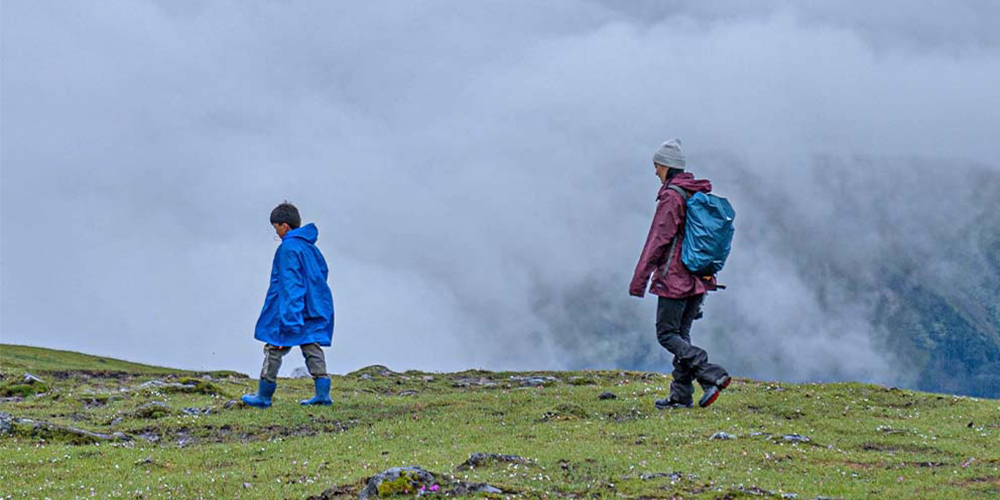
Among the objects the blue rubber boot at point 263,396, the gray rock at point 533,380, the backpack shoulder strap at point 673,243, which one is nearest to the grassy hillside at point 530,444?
the blue rubber boot at point 263,396

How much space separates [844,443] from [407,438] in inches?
305

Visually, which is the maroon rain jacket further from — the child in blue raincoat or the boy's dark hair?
the boy's dark hair

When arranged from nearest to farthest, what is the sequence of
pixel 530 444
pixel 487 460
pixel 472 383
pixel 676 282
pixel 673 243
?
pixel 487 460 → pixel 530 444 → pixel 676 282 → pixel 673 243 → pixel 472 383

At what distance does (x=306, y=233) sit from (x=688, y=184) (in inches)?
350

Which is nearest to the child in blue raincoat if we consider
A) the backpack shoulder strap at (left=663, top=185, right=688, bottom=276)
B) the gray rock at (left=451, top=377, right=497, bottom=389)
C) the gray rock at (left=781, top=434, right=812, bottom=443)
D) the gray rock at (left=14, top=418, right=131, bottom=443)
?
the gray rock at (left=14, top=418, right=131, bottom=443)

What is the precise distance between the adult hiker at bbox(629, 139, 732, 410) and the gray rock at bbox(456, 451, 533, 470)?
6082mm

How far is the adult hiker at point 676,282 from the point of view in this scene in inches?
810

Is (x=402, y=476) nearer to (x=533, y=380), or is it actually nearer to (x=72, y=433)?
(x=72, y=433)

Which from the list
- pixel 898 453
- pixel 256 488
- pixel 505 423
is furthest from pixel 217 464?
pixel 898 453

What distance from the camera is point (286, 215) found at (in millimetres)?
24000

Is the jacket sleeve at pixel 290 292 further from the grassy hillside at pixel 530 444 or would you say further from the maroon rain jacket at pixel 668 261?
the maroon rain jacket at pixel 668 261

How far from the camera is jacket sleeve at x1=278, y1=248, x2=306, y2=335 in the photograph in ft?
75.6

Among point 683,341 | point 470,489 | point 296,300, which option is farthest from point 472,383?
point 470,489

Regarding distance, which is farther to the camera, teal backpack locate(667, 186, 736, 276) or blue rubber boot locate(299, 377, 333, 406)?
blue rubber boot locate(299, 377, 333, 406)
